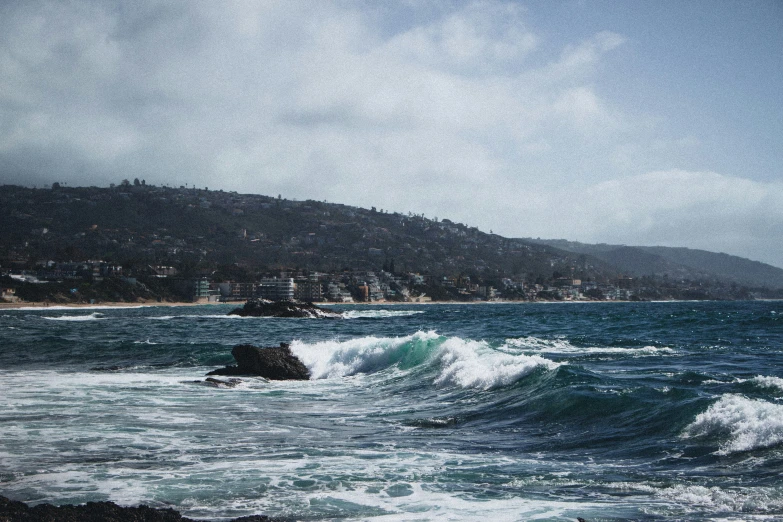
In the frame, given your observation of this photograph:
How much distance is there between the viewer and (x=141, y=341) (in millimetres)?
39719

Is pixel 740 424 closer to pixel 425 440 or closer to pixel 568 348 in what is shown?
pixel 425 440

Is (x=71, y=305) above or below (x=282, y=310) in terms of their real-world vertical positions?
below

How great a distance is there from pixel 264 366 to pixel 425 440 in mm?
12051

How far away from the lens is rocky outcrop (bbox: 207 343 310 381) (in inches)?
950

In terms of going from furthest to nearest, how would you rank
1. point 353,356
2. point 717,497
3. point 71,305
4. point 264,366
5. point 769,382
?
1. point 71,305
2. point 353,356
3. point 264,366
4. point 769,382
5. point 717,497

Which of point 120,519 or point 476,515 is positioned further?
point 476,515

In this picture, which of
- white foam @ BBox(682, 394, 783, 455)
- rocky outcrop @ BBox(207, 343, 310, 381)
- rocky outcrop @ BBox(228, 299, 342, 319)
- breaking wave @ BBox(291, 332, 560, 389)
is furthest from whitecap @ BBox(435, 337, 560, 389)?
rocky outcrop @ BBox(228, 299, 342, 319)

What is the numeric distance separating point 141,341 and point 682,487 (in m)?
35.3

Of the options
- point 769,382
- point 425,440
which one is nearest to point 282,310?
point 769,382

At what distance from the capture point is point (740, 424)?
11.6 metres

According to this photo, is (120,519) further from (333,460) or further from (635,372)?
(635,372)

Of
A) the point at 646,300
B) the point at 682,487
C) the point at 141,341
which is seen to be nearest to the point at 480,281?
the point at 646,300

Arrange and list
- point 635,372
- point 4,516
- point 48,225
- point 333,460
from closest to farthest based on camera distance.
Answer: point 4,516 < point 333,460 < point 635,372 < point 48,225

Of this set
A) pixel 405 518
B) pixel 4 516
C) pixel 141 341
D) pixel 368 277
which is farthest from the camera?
pixel 368 277
